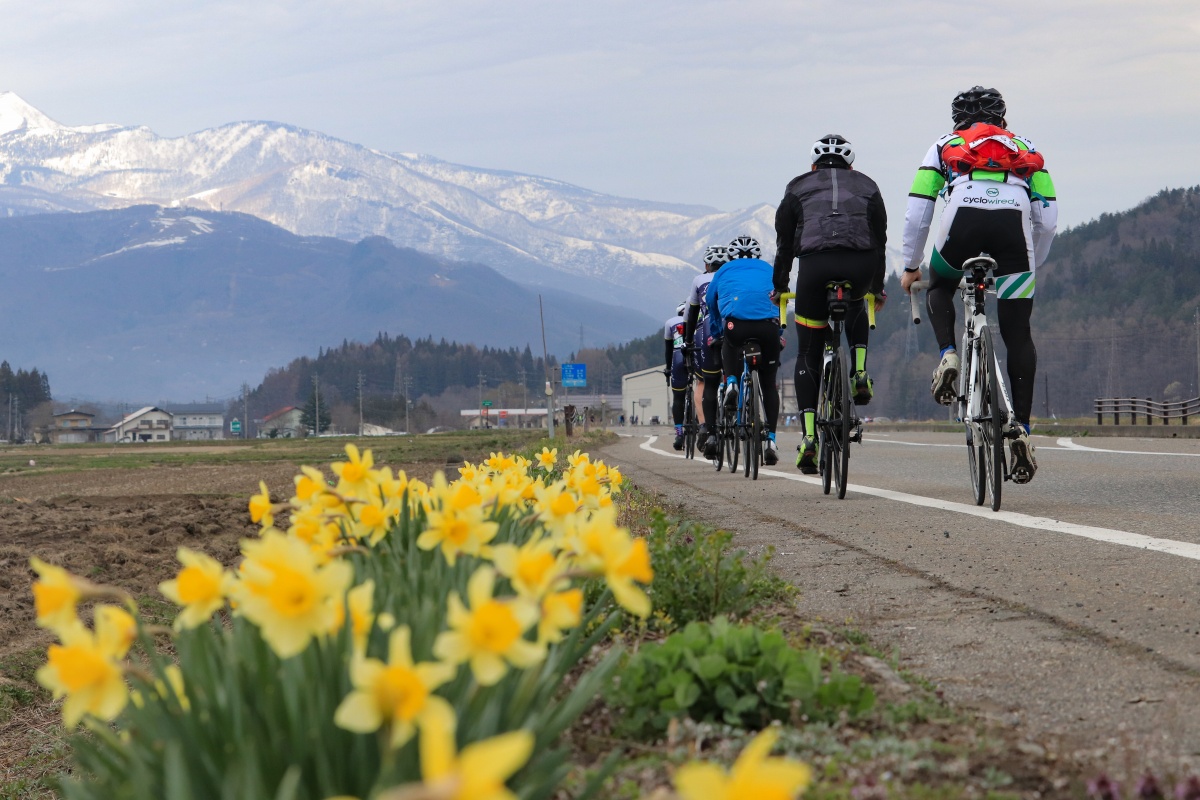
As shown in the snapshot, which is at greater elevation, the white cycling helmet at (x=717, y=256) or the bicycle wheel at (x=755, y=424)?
the white cycling helmet at (x=717, y=256)

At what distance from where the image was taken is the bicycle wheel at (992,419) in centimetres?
645

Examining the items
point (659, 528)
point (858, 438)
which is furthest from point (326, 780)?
point (858, 438)

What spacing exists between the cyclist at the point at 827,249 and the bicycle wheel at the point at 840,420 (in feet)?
0.47

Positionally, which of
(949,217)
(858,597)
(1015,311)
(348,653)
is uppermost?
(949,217)

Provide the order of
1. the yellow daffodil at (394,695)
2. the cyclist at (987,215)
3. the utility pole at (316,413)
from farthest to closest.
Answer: the utility pole at (316,413), the cyclist at (987,215), the yellow daffodil at (394,695)

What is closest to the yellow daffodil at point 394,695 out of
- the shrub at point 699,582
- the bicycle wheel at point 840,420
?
the shrub at point 699,582

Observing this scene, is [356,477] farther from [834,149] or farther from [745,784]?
[834,149]

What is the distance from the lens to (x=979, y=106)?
7180mm

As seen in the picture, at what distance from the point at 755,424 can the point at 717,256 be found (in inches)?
98.1

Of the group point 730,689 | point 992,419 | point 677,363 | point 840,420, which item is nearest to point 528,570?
point 730,689

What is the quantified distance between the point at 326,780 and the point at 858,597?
2687 mm

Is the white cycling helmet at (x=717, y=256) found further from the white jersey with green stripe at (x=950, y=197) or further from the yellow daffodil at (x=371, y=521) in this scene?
the yellow daffodil at (x=371, y=521)

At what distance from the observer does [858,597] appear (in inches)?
161

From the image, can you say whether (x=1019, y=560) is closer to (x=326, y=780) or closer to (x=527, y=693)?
(x=527, y=693)
